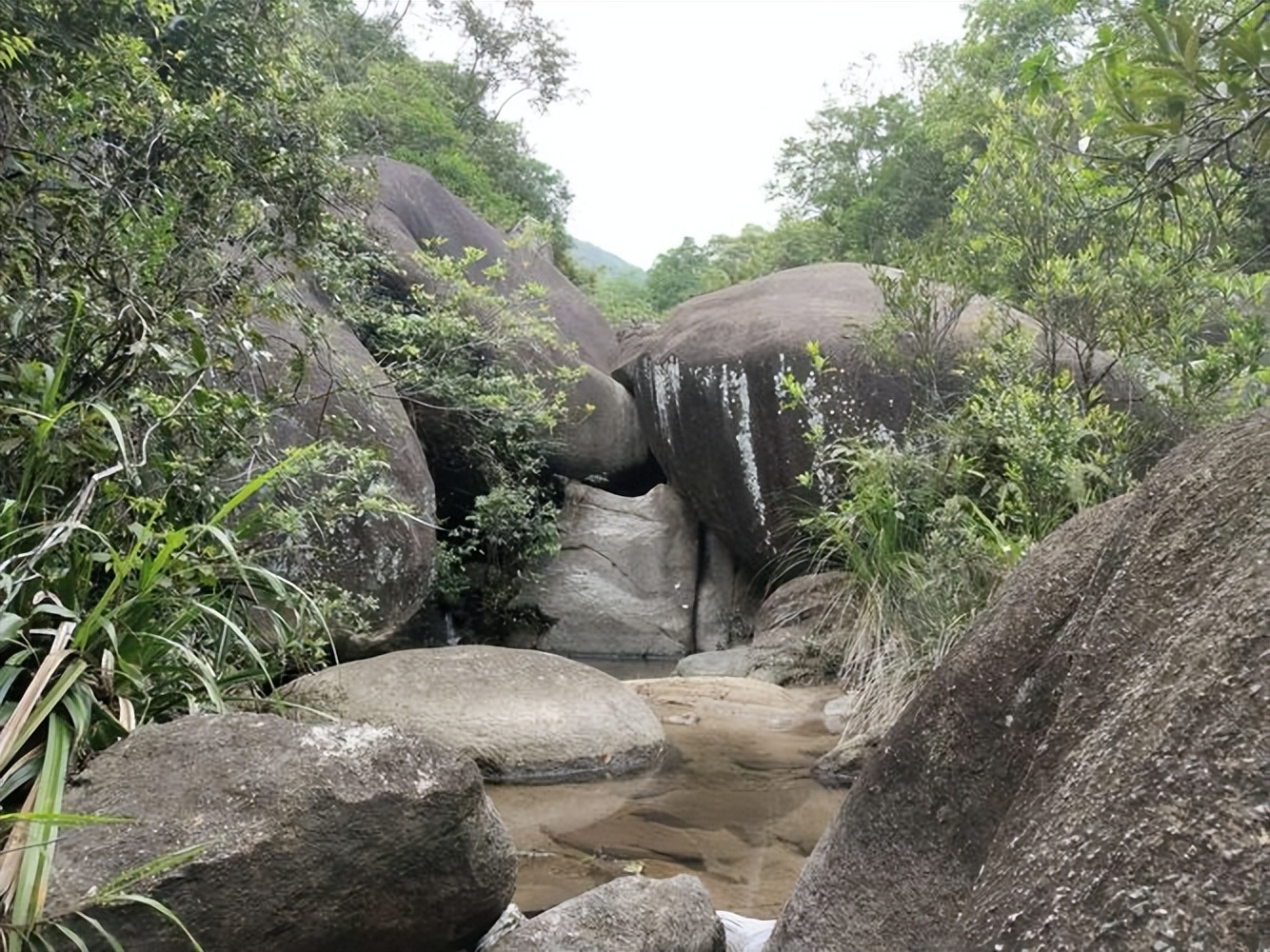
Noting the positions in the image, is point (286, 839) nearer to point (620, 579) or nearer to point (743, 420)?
point (743, 420)

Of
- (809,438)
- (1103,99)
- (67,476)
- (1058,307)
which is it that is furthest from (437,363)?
(1103,99)

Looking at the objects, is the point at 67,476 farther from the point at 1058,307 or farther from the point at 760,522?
the point at 760,522

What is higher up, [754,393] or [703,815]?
[754,393]

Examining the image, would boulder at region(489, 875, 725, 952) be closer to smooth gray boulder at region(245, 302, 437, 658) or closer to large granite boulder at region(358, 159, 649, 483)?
smooth gray boulder at region(245, 302, 437, 658)

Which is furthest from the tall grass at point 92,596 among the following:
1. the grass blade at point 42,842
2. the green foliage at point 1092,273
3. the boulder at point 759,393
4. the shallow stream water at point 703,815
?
the boulder at point 759,393

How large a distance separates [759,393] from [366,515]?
4.23 meters

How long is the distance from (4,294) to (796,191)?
19607 millimetres

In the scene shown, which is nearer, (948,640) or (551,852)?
(551,852)

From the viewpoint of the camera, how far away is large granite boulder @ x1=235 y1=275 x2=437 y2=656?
5734 mm

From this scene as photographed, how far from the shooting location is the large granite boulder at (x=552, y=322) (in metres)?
10.1

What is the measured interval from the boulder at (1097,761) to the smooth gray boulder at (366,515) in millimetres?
3826

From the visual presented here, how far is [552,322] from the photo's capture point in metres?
9.98

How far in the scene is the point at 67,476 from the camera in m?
2.88

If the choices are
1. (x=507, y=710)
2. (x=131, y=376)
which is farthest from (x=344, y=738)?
(x=507, y=710)
